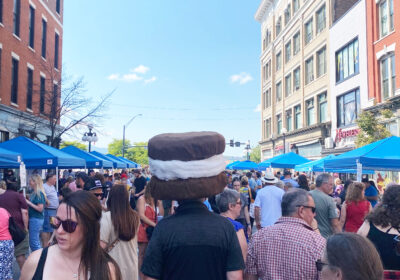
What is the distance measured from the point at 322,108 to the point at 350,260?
97.3 feet

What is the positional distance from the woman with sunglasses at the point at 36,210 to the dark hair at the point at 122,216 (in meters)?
4.15

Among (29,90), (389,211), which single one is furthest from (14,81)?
(389,211)

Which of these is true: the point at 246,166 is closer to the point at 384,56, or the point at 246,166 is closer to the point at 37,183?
the point at 384,56

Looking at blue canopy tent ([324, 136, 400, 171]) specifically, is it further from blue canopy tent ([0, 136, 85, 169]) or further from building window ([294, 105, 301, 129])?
building window ([294, 105, 301, 129])

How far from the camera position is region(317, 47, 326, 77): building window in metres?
29.8

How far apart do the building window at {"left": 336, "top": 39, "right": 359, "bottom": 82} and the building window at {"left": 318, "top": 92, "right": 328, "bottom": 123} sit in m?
2.87

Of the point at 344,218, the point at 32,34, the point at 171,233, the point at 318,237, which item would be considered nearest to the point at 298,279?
the point at 318,237

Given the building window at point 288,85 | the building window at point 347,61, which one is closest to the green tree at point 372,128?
the building window at point 347,61

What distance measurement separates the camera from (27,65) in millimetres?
20766

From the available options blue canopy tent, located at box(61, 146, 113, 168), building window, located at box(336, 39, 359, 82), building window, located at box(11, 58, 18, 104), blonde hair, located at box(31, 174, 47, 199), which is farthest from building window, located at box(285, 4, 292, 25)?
blonde hair, located at box(31, 174, 47, 199)

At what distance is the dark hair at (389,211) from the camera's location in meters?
3.40

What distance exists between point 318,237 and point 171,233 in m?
1.40

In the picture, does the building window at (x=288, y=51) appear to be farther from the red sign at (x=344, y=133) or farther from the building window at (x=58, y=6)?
the building window at (x=58, y=6)

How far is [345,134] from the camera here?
2517 centimetres
